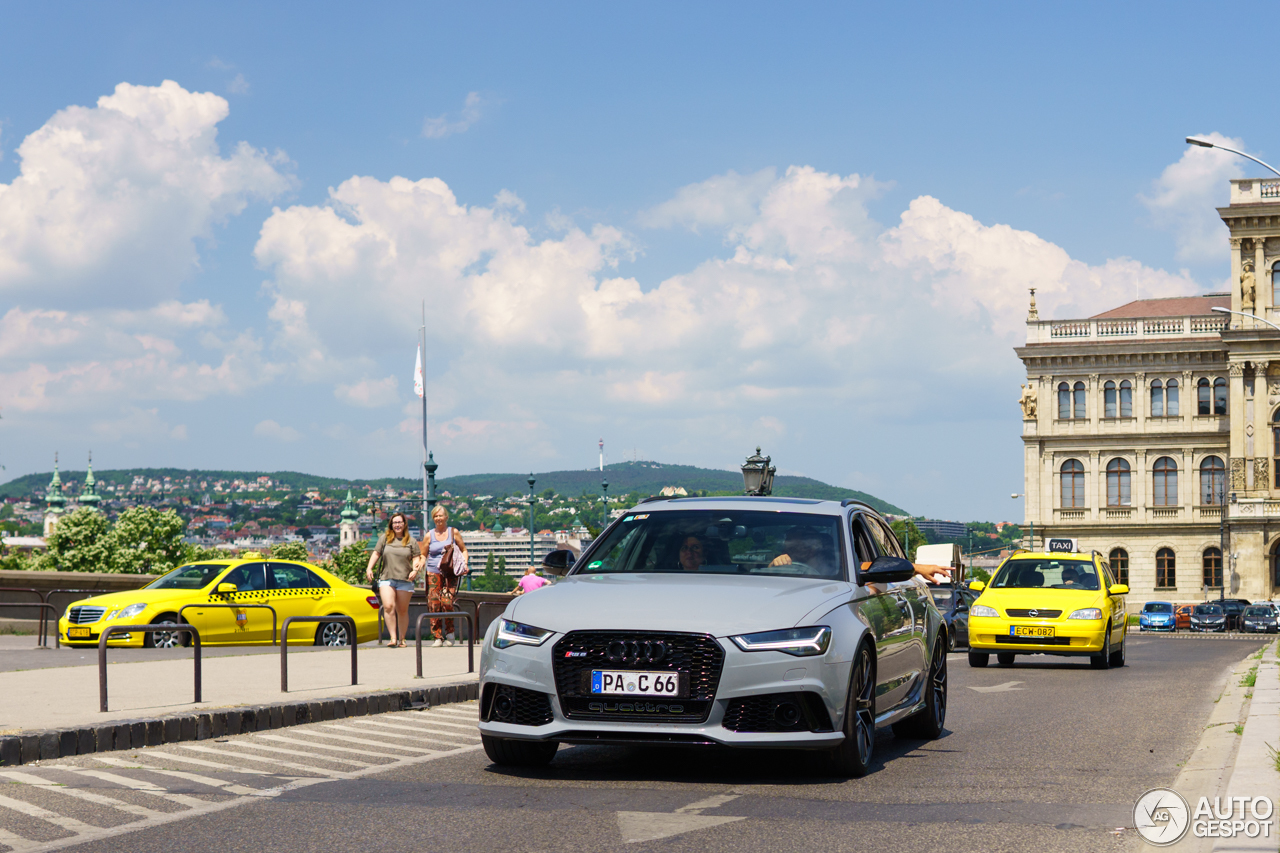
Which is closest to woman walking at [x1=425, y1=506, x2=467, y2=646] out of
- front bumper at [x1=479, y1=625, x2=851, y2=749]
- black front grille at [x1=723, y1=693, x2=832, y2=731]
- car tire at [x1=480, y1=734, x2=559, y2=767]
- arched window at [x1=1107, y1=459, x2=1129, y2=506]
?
car tire at [x1=480, y1=734, x2=559, y2=767]

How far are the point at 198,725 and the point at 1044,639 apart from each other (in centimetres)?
1317

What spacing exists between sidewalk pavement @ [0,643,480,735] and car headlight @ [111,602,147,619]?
1.20 m

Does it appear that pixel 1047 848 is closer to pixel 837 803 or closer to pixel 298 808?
pixel 837 803

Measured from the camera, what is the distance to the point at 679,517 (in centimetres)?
935

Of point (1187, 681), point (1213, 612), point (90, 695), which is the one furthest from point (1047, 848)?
point (1213, 612)

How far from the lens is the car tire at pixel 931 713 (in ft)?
34.7

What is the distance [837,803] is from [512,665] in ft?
5.98

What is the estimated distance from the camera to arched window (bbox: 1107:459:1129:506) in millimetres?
86625

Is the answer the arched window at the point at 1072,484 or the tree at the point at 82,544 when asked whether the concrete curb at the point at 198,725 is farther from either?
the arched window at the point at 1072,484

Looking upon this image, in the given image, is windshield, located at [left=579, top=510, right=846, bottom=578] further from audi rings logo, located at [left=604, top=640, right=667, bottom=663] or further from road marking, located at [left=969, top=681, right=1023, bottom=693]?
road marking, located at [left=969, top=681, right=1023, bottom=693]

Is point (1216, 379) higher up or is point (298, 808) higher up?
point (1216, 379)

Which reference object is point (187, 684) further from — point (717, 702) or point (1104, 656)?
point (1104, 656)

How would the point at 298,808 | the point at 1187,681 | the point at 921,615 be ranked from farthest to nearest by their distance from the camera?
the point at 1187,681, the point at 921,615, the point at 298,808

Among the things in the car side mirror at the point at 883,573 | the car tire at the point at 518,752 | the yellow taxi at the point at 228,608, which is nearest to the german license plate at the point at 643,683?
the car tire at the point at 518,752
